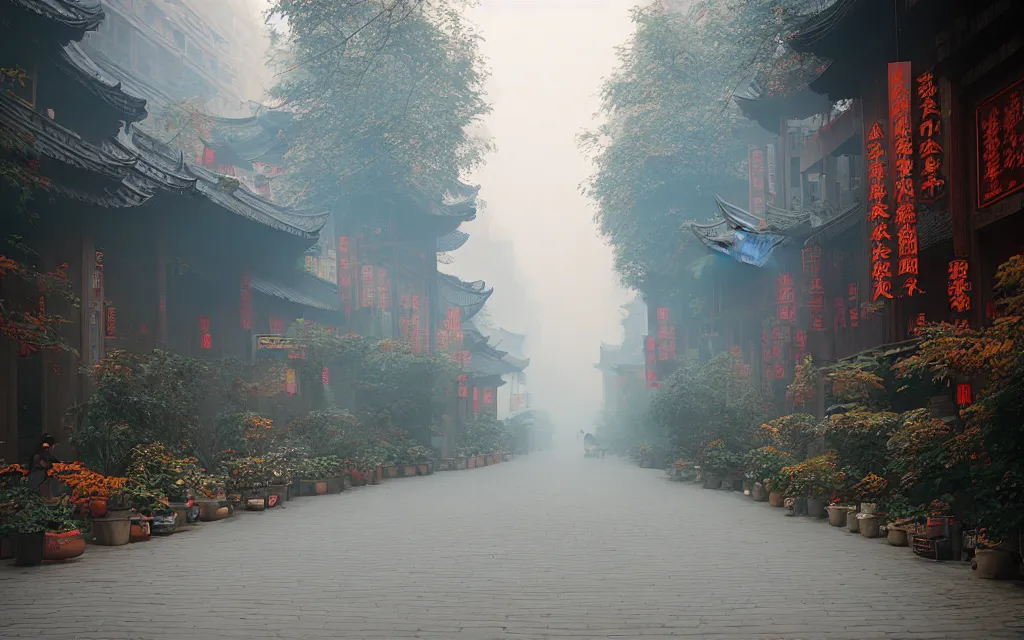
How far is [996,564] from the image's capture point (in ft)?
24.8

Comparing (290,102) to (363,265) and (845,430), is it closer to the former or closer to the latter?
(363,265)

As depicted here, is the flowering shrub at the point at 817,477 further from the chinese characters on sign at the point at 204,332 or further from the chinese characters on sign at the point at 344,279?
the chinese characters on sign at the point at 344,279

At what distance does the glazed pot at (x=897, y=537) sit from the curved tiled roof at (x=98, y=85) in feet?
46.0

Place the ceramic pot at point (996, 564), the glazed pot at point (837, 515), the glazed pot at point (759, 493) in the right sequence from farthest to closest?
the glazed pot at point (759, 493), the glazed pot at point (837, 515), the ceramic pot at point (996, 564)

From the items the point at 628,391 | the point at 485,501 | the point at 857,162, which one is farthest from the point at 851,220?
the point at 628,391

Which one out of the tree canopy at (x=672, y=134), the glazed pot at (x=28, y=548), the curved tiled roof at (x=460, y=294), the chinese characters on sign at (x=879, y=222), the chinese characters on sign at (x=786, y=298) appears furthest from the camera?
the curved tiled roof at (x=460, y=294)

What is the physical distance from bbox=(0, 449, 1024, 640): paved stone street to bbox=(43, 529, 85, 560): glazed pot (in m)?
0.13

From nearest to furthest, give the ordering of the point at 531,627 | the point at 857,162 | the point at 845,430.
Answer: the point at 531,627 < the point at 845,430 < the point at 857,162

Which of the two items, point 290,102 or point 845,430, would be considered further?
point 290,102

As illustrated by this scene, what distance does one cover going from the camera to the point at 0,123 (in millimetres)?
10852

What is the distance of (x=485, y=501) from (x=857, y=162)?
12.4m

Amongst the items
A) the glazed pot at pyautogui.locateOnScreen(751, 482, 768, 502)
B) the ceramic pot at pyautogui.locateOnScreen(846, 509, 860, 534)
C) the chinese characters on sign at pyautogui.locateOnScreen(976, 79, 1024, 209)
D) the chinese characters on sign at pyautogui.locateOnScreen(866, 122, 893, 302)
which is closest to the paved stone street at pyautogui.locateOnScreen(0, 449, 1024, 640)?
the ceramic pot at pyautogui.locateOnScreen(846, 509, 860, 534)

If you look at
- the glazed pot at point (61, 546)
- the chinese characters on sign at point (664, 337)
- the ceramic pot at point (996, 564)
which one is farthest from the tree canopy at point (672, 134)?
the glazed pot at point (61, 546)

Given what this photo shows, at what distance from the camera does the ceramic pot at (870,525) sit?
1058 centimetres
